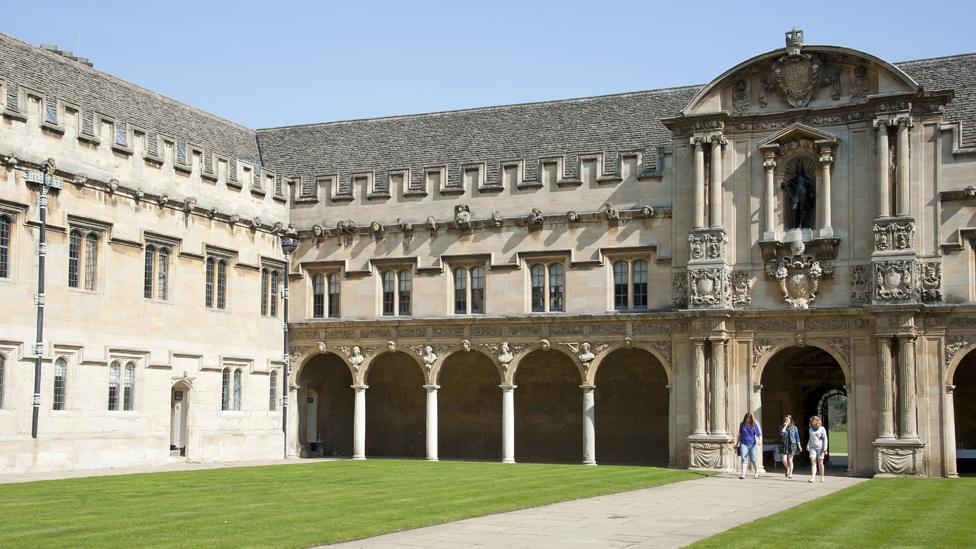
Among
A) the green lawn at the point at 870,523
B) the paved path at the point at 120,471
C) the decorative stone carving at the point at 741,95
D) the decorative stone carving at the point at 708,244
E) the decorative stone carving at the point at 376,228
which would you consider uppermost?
the decorative stone carving at the point at 741,95

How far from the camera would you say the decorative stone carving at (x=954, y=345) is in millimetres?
35375

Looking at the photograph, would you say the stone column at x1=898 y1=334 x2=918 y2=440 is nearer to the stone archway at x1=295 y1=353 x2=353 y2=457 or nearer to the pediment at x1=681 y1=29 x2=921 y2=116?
the pediment at x1=681 y1=29 x2=921 y2=116

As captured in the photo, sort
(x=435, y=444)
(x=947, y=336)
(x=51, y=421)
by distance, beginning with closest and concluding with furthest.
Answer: (x=51, y=421) < (x=947, y=336) < (x=435, y=444)

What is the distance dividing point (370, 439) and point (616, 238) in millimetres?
12814

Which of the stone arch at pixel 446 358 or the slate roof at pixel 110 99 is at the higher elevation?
the slate roof at pixel 110 99

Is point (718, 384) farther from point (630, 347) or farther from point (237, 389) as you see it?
point (237, 389)

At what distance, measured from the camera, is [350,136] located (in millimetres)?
47938

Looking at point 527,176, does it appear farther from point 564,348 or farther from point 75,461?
point 75,461

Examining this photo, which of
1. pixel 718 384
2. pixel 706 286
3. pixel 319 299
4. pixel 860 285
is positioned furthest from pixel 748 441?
pixel 319 299

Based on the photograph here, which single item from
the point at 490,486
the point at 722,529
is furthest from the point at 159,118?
the point at 722,529

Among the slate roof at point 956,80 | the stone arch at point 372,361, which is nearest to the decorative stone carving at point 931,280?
the slate roof at point 956,80

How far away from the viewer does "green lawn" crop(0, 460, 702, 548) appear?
55.6ft

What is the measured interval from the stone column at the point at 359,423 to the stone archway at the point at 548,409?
5453 millimetres

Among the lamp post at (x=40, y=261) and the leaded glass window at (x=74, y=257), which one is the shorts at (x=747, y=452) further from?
the leaded glass window at (x=74, y=257)
